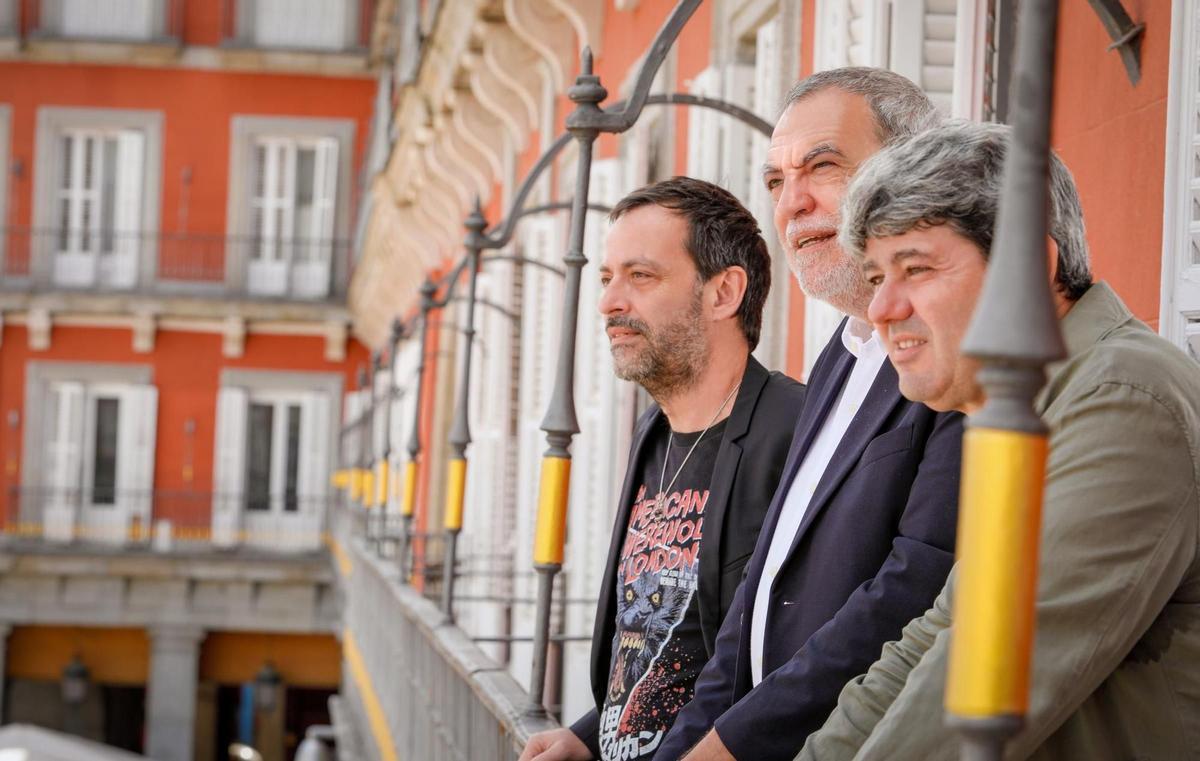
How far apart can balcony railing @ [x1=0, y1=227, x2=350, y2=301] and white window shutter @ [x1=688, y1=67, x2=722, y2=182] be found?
19163mm

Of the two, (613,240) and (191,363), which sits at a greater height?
(613,240)

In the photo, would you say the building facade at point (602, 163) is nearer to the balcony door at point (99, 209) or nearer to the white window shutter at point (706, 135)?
the white window shutter at point (706, 135)

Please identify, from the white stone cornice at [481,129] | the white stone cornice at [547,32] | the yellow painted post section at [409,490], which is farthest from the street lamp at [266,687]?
the white stone cornice at [547,32]

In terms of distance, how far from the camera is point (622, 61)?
8.44 m

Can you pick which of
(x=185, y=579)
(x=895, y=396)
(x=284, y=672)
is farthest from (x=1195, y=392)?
(x=284, y=672)

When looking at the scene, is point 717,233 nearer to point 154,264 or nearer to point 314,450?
point 314,450

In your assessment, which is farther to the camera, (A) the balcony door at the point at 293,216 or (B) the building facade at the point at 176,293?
(A) the balcony door at the point at 293,216

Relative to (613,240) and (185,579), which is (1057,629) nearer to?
(613,240)

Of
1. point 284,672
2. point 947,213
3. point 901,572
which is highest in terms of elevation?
point 947,213

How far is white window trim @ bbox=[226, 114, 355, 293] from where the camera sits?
2562 cm

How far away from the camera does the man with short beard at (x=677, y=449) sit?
9.45ft

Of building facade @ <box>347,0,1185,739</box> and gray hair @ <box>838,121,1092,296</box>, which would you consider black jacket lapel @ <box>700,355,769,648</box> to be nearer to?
building facade @ <box>347,0,1185,739</box>

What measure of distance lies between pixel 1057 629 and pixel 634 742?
137 cm

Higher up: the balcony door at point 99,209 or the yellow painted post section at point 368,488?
the balcony door at point 99,209
